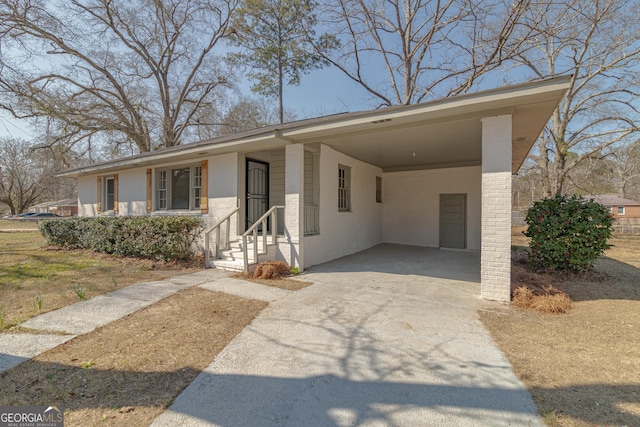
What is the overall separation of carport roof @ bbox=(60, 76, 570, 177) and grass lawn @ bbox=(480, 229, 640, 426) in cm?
301

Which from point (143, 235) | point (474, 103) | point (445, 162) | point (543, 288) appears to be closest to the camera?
point (474, 103)

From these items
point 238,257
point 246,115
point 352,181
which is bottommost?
point 238,257

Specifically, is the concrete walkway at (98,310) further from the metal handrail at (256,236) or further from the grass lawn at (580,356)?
the grass lawn at (580,356)

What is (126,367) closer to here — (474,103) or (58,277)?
(58,277)

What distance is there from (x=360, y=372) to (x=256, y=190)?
6.32 meters

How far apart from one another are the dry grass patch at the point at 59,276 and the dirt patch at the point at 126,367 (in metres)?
1.39

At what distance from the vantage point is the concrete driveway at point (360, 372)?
1954 mm

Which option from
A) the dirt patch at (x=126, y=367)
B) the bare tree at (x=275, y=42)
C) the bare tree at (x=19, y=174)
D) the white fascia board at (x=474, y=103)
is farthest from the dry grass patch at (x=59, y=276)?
the bare tree at (x=19, y=174)

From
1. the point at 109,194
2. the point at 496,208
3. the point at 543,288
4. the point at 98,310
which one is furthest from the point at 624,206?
the point at 109,194

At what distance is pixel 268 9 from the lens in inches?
584

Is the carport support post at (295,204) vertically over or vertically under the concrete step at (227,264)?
over

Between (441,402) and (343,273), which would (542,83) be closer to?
(441,402)

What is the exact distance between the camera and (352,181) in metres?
8.60

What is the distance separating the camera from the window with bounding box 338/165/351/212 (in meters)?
8.22
